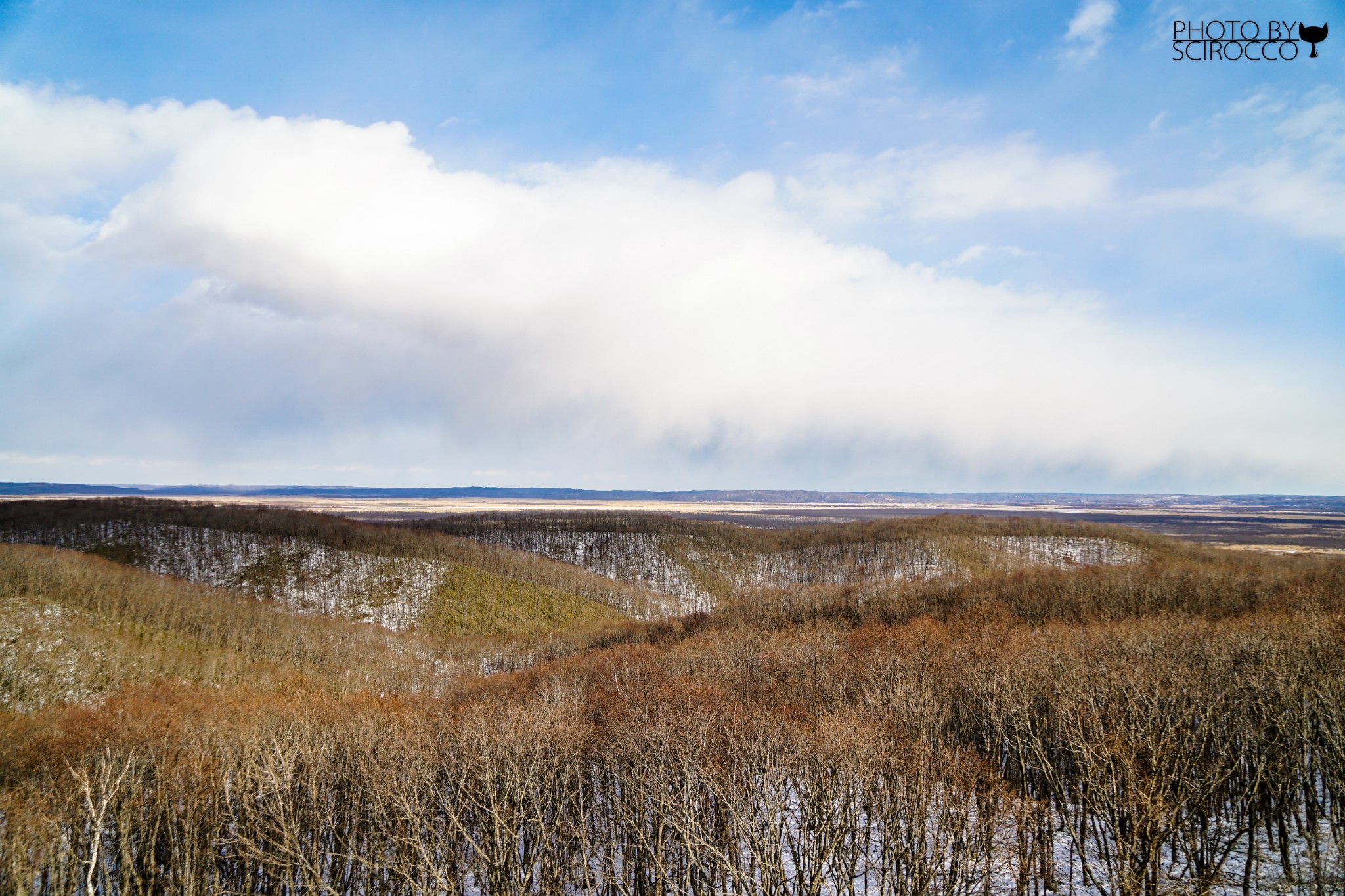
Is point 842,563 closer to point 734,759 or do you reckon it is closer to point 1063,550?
point 1063,550

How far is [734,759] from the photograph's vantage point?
97.7 feet

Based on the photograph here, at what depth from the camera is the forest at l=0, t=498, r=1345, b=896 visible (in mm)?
23125

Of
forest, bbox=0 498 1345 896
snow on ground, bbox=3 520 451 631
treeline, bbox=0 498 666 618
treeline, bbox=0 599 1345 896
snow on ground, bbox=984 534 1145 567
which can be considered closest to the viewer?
treeline, bbox=0 599 1345 896

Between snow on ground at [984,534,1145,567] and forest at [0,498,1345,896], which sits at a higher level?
forest at [0,498,1345,896]

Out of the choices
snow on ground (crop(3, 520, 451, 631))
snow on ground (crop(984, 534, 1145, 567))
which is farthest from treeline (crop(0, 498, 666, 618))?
snow on ground (crop(984, 534, 1145, 567))

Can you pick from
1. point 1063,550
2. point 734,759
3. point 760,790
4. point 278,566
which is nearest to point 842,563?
point 1063,550

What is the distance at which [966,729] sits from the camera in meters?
38.5

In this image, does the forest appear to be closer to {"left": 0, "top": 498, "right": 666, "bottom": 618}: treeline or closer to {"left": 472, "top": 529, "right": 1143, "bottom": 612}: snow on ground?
{"left": 0, "top": 498, "right": 666, "bottom": 618}: treeline

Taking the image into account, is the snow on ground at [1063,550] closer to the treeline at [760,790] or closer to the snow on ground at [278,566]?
the treeline at [760,790]

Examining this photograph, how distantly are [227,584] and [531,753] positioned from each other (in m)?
130

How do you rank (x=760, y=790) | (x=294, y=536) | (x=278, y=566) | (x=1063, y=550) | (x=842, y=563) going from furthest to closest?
(x=842, y=563)
(x=1063, y=550)
(x=294, y=536)
(x=278, y=566)
(x=760, y=790)

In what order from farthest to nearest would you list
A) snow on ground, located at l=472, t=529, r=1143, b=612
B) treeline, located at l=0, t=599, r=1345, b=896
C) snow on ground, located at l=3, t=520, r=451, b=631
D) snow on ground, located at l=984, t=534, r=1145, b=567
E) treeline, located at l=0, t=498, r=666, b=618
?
snow on ground, located at l=472, t=529, r=1143, b=612
snow on ground, located at l=984, t=534, r=1145, b=567
treeline, located at l=0, t=498, r=666, b=618
snow on ground, located at l=3, t=520, r=451, b=631
treeline, located at l=0, t=599, r=1345, b=896

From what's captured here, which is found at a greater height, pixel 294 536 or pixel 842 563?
pixel 294 536

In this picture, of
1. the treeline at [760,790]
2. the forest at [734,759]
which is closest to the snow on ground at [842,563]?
the forest at [734,759]
